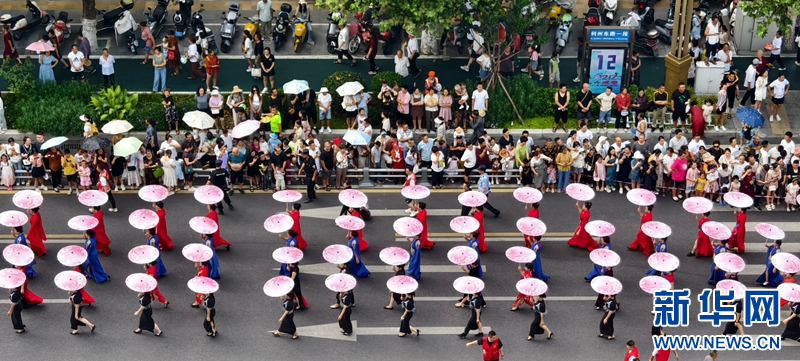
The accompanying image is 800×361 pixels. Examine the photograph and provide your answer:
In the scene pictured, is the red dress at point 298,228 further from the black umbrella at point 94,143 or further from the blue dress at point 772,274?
the blue dress at point 772,274

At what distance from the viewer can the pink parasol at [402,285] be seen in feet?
76.5

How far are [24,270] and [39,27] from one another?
14791mm

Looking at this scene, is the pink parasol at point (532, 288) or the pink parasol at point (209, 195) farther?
the pink parasol at point (209, 195)

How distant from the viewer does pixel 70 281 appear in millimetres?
23234

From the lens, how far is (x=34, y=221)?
26453mm

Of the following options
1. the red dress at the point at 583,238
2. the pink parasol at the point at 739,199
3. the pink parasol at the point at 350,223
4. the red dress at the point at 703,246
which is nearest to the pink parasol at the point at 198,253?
the pink parasol at the point at 350,223

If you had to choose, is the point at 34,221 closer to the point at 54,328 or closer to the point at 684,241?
the point at 54,328

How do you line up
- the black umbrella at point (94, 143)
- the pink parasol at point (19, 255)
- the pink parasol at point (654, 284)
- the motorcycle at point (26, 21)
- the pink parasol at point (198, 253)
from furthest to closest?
the motorcycle at point (26, 21) < the black umbrella at point (94, 143) < the pink parasol at point (19, 255) < the pink parasol at point (198, 253) < the pink parasol at point (654, 284)

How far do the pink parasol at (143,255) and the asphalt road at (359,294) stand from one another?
1224 millimetres

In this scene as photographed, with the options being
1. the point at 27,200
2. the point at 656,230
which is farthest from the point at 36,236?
the point at 656,230

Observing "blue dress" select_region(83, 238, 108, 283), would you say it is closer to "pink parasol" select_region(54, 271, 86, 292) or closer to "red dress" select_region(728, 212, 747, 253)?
"pink parasol" select_region(54, 271, 86, 292)

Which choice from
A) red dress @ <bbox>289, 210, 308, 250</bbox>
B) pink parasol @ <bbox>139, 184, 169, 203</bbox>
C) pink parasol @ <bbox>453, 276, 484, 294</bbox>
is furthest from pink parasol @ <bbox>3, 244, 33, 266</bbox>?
pink parasol @ <bbox>453, 276, 484, 294</bbox>

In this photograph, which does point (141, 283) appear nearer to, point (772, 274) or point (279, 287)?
point (279, 287)

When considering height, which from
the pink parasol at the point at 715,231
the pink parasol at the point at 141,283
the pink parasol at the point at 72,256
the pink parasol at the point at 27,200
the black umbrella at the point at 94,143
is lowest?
the pink parasol at the point at 141,283
